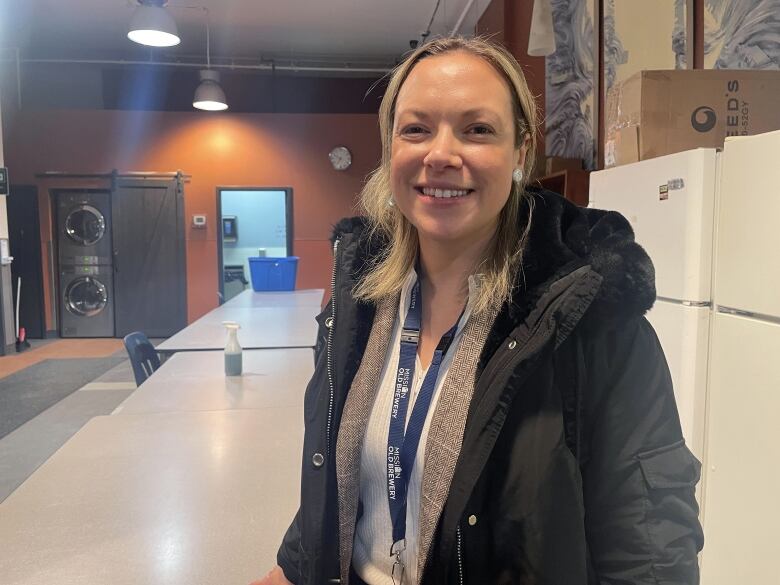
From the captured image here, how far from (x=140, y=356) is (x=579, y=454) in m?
2.92

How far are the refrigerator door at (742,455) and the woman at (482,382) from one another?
3.97ft

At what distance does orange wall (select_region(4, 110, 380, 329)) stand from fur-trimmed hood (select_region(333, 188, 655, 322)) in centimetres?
713

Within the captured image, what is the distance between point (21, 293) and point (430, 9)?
6.27m

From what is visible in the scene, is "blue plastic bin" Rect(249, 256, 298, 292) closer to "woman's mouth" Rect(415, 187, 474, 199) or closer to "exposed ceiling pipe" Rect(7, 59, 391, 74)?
"exposed ceiling pipe" Rect(7, 59, 391, 74)

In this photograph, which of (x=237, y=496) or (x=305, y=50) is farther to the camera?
(x=305, y=50)

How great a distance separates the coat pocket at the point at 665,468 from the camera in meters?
0.79

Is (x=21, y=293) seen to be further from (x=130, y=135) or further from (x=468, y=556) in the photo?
(x=468, y=556)

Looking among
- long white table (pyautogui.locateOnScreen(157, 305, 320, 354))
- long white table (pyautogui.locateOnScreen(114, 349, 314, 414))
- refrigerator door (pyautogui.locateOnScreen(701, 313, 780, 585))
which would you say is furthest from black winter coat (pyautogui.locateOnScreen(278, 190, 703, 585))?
long white table (pyautogui.locateOnScreen(157, 305, 320, 354))

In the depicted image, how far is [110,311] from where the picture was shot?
802 cm

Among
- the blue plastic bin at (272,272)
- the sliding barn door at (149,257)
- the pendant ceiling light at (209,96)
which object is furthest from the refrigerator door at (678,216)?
the sliding barn door at (149,257)

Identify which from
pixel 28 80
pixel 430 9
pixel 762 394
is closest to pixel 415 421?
pixel 762 394

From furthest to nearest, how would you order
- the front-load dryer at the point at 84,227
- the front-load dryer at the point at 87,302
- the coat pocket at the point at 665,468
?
the front-load dryer at the point at 87,302
the front-load dryer at the point at 84,227
the coat pocket at the point at 665,468

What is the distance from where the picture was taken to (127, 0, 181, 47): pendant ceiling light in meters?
4.58

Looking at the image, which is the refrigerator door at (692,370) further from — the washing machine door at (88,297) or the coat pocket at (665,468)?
the washing machine door at (88,297)
